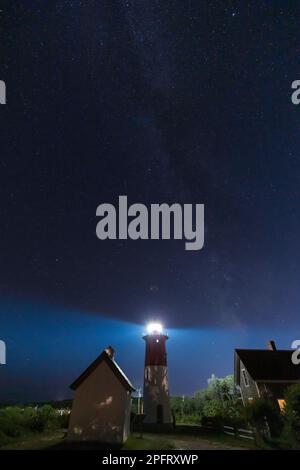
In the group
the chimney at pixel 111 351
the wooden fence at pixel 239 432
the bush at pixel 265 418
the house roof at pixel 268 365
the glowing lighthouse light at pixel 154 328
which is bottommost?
the wooden fence at pixel 239 432

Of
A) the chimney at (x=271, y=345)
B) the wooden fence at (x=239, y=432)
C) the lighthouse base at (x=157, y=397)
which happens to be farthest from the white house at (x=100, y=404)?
the chimney at (x=271, y=345)

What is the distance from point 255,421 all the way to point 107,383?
9999 mm

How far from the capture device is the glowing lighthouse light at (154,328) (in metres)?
35.8

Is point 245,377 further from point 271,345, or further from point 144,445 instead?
point 144,445

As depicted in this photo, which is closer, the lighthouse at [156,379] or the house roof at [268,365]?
the lighthouse at [156,379]

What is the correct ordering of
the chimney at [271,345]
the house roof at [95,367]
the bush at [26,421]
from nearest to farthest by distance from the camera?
the bush at [26,421] < the house roof at [95,367] < the chimney at [271,345]

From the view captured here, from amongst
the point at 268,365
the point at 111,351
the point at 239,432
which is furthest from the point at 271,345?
the point at 111,351

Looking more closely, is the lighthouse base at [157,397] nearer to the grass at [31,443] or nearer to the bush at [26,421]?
the bush at [26,421]

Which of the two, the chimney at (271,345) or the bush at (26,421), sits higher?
the chimney at (271,345)

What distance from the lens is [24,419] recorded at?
70.7ft

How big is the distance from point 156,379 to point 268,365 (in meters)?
13.5

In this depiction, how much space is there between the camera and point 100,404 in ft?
64.1
